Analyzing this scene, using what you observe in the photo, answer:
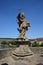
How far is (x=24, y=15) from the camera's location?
35.8ft

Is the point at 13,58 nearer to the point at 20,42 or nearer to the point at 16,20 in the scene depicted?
the point at 20,42

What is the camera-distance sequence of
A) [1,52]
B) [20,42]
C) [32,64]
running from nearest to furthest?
[32,64] → [20,42] → [1,52]

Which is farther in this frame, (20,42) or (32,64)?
(20,42)

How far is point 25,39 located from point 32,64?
169 cm

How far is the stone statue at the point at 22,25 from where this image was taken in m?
10.6

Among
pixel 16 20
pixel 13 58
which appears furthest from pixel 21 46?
pixel 16 20

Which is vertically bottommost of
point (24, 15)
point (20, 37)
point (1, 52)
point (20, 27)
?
point (1, 52)

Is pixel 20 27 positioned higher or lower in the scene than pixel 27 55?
higher

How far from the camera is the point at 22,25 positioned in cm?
1066

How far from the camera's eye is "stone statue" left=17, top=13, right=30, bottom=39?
34.7 feet

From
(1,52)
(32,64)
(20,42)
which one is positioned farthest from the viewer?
(1,52)

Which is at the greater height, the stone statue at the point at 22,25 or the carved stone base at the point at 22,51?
the stone statue at the point at 22,25

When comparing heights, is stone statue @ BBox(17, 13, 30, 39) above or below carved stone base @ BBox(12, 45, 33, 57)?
above

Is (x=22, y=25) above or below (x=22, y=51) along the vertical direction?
above
